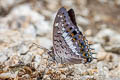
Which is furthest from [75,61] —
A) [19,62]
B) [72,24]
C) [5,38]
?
[5,38]

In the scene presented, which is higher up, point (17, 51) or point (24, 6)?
point (24, 6)

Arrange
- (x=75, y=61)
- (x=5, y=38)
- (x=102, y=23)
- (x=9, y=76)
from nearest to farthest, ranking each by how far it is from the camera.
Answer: (x=9, y=76) < (x=75, y=61) < (x=5, y=38) < (x=102, y=23)

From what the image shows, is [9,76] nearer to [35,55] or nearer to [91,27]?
[35,55]

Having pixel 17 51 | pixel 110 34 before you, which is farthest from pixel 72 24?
pixel 110 34

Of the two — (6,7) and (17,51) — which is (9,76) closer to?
(17,51)

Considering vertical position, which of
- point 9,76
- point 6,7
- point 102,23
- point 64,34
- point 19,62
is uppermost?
point 6,7

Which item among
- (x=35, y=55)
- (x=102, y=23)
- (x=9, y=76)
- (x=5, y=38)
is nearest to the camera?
(x=9, y=76)

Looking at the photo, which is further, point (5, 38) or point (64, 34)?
point (5, 38)
